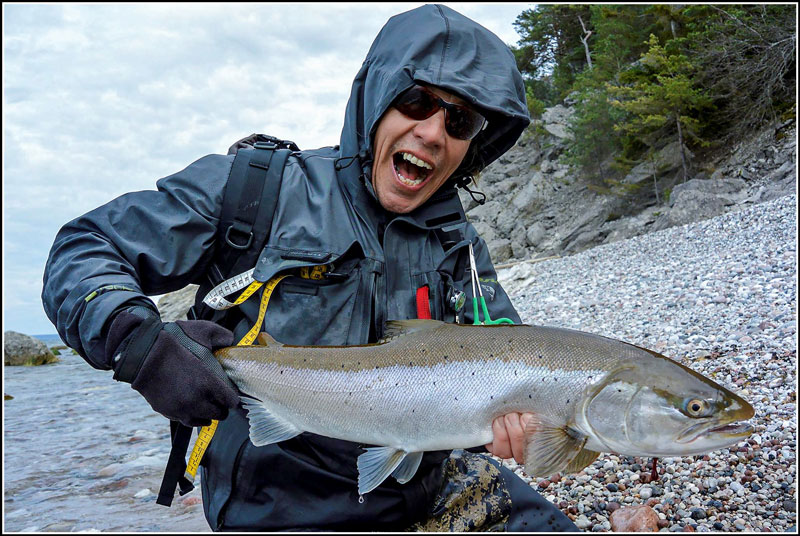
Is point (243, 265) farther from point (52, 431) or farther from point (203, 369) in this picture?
point (52, 431)

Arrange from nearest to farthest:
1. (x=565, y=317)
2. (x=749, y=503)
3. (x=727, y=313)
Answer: (x=749, y=503)
(x=727, y=313)
(x=565, y=317)

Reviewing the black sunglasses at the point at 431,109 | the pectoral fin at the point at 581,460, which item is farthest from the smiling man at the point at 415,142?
the pectoral fin at the point at 581,460

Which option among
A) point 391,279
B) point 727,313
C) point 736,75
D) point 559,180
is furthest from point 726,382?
point 559,180

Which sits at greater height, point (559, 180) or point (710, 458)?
point (559, 180)

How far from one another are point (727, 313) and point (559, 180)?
27.6 metres

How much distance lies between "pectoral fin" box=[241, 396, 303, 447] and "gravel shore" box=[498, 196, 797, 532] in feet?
8.01

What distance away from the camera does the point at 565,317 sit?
11.7 m

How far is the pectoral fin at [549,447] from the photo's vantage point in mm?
2766

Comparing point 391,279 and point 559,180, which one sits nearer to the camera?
point 391,279

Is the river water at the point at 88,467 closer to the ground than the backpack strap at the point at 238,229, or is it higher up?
closer to the ground

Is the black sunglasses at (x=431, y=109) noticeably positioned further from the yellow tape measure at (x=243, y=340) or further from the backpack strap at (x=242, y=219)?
the yellow tape measure at (x=243, y=340)

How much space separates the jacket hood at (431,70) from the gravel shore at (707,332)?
2948mm

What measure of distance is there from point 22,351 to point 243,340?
28.8 meters

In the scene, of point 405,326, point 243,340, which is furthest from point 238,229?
point 405,326
